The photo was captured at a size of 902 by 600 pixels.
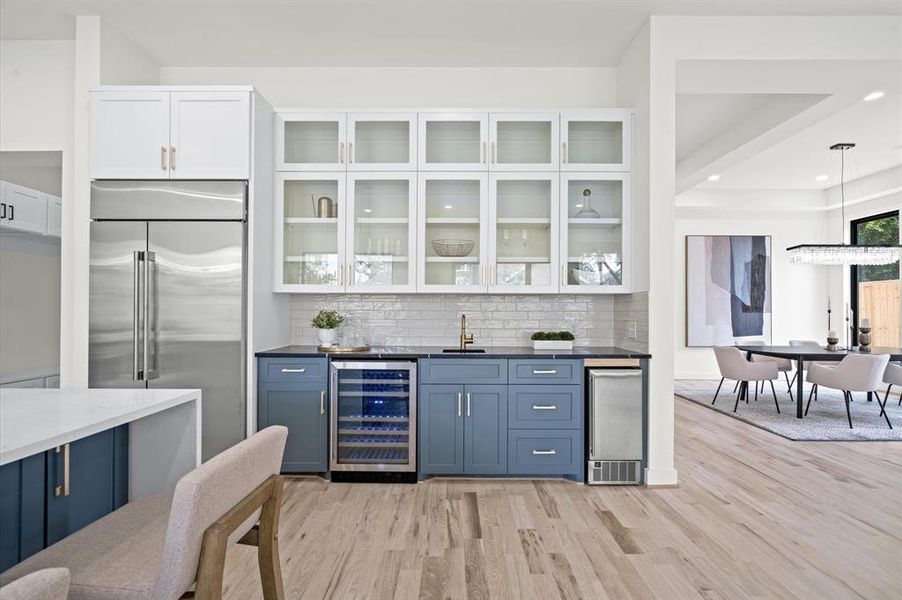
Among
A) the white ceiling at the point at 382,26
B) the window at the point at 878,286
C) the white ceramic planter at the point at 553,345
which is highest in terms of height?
the white ceiling at the point at 382,26

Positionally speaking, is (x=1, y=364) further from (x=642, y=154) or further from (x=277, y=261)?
(x=642, y=154)

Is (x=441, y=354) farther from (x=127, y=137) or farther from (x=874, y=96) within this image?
(x=874, y=96)

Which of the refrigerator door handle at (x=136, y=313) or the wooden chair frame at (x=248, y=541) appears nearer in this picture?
the wooden chair frame at (x=248, y=541)

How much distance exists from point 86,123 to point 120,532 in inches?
122

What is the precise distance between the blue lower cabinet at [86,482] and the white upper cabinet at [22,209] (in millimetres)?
2144

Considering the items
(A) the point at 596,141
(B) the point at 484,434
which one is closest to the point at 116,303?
(B) the point at 484,434

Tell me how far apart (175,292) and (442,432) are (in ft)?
6.60

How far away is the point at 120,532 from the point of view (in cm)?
138

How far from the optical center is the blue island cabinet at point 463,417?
132 inches

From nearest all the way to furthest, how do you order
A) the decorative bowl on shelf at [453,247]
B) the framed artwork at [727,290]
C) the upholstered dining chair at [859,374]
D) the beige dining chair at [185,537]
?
the beige dining chair at [185,537], the decorative bowl on shelf at [453,247], the upholstered dining chair at [859,374], the framed artwork at [727,290]

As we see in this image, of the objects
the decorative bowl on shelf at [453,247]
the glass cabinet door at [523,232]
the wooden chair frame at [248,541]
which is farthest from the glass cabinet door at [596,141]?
the wooden chair frame at [248,541]

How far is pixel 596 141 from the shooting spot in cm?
377

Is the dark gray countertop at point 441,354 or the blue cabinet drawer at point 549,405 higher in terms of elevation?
the dark gray countertop at point 441,354

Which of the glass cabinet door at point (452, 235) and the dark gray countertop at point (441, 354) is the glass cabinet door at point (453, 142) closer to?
the glass cabinet door at point (452, 235)
